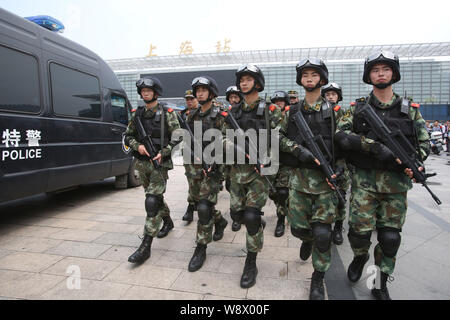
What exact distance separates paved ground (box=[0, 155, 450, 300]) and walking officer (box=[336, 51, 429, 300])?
1.63 ft

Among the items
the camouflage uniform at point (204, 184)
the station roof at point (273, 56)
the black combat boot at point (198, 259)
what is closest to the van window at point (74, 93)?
the camouflage uniform at point (204, 184)

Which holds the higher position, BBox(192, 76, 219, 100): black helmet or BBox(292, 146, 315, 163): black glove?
BBox(192, 76, 219, 100): black helmet

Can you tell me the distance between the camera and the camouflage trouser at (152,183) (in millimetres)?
3109

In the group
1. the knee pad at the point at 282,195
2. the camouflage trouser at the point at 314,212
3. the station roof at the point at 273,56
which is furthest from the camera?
the station roof at the point at 273,56

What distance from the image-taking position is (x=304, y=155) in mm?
2357

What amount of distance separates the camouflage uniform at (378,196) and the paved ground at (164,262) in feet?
1.74

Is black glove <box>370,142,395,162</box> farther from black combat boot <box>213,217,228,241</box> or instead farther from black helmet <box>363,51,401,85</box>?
black combat boot <box>213,217,228,241</box>

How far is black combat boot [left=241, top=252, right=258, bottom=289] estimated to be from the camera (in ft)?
8.12

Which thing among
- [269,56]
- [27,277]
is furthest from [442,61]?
[27,277]

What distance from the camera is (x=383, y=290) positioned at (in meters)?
2.29

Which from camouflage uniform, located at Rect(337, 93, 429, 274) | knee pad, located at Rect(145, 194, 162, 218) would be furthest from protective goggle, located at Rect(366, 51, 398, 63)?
knee pad, located at Rect(145, 194, 162, 218)

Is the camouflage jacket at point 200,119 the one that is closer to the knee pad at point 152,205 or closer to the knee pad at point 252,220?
the knee pad at point 152,205

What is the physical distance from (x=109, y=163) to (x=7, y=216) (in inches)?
72.3

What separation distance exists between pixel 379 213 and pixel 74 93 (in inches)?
188
